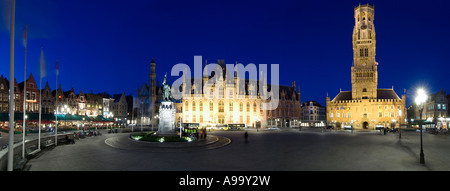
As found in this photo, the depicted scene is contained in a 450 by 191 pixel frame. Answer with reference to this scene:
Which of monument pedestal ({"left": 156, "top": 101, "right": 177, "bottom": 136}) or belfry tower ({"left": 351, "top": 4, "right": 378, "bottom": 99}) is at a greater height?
belfry tower ({"left": 351, "top": 4, "right": 378, "bottom": 99})

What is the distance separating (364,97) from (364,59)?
13.4 metres

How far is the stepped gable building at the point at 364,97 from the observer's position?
8538cm

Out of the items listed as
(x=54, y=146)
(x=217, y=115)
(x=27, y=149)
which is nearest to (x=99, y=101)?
(x=217, y=115)

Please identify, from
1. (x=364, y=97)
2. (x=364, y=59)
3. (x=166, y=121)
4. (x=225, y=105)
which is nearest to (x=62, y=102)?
(x=225, y=105)

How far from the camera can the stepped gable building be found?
85.4 metres

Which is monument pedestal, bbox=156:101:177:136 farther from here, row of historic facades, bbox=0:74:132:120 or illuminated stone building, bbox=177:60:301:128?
illuminated stone building, bbox=177:60:301:128

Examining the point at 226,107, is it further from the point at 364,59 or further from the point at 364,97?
the point at 364,59

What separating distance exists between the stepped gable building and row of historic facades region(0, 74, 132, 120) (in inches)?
3366

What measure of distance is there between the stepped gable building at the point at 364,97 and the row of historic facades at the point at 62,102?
Result: 85.5 meters

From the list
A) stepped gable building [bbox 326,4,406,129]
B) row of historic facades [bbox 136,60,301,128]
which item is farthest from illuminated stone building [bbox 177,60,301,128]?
stepped gable building [bbox 326,4,406,129]

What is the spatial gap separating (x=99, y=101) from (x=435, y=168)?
343 feet

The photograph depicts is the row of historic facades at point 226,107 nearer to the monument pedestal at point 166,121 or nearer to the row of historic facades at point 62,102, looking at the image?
the row of historic facades at point 62,102

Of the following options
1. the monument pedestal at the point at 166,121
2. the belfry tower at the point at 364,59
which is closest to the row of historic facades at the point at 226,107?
the belfry tower at the point at 364,59

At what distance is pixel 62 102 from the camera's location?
8006 centimetres
